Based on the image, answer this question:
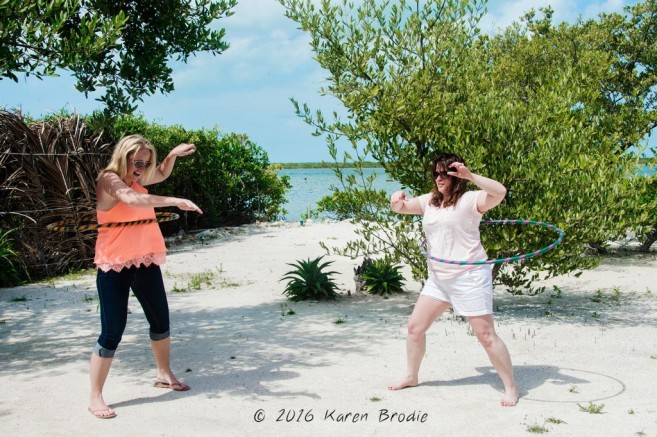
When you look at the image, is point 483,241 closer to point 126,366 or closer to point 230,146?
point 126,366

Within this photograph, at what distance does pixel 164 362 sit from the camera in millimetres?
6066

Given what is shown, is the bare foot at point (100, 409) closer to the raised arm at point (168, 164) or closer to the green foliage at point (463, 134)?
the raised arm at point (168, 164)

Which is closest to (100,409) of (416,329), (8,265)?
(416,329)

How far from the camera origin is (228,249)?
1614 cm

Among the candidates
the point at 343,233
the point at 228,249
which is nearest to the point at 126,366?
the point at 228,249

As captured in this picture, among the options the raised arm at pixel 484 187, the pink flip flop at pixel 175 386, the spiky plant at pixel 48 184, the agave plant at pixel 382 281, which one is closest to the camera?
the raised arm at pixel 484 187

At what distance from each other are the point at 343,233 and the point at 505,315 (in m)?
9.58

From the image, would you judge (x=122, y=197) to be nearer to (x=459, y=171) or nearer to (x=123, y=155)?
(x=123, y=155)

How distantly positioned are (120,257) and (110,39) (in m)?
2.59

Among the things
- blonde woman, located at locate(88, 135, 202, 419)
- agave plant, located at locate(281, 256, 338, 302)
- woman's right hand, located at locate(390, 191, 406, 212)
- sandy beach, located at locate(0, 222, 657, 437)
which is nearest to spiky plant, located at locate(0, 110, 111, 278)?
sandy beach, located at locate(0, 222, 657, 437)

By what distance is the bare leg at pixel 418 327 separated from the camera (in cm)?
568

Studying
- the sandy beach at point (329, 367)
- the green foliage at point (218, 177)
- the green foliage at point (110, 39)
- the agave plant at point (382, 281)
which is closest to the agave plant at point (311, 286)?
the sandy beach at point (329, 367)


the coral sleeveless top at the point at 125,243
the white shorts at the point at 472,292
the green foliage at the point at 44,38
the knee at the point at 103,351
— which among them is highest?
the green foliage at the point at 44,38

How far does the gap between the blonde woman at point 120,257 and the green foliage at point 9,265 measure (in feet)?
25.1
